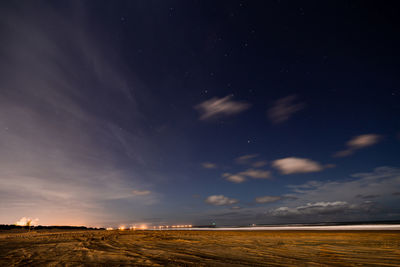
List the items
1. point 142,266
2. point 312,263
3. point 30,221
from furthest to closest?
1. point 30,221
2. point 312,263
3. point 142,266

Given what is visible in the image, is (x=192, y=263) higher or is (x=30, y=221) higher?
(x=30, y=221)

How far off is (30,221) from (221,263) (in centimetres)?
7356

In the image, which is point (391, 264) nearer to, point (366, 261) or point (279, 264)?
point (366, 261)

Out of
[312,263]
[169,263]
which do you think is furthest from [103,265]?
[312,263]

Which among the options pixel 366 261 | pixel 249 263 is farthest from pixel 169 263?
pixel 366 261

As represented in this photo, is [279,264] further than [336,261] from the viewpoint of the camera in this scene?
No

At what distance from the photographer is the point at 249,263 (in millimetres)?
8219

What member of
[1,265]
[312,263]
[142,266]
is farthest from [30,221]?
[312,263]

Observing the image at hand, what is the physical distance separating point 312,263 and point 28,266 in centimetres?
1103

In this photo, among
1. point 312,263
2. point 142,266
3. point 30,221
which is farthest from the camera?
point 30,221

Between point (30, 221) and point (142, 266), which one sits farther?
point (30, 221)

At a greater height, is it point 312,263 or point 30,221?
point 30,221

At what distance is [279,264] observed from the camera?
8.01 metres

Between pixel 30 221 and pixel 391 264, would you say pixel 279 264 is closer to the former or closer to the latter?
pixel 391 264
